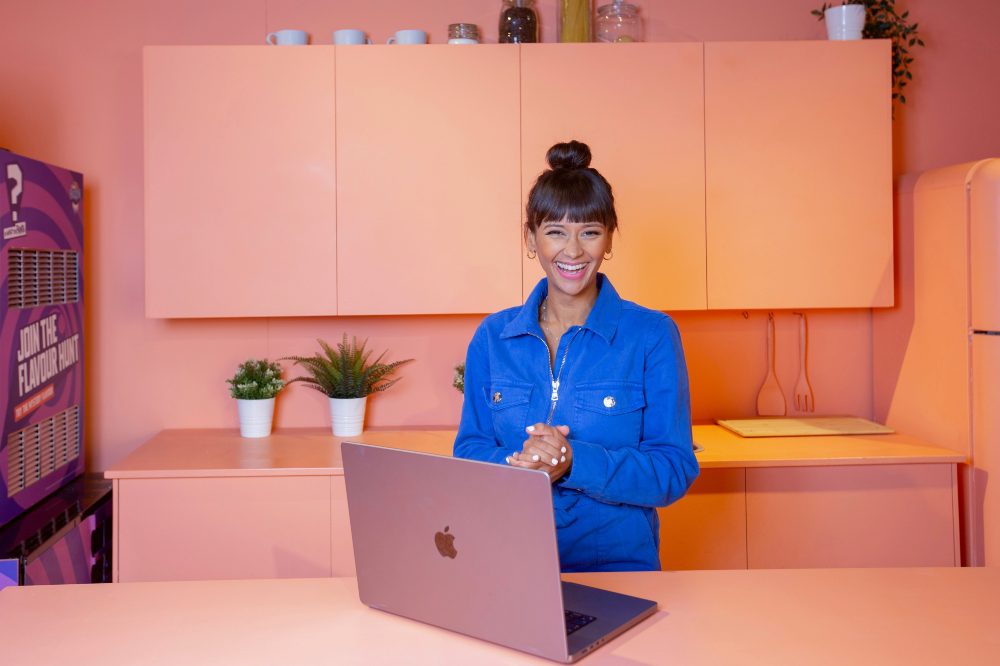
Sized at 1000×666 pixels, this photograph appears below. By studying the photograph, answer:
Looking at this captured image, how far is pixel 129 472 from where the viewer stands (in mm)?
2760

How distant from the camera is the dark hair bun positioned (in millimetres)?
1988

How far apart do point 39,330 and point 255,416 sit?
73cm

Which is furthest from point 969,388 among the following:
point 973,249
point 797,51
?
point 797,51

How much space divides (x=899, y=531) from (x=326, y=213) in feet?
6.70

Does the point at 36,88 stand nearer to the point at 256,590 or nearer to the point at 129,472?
the point at 129,472

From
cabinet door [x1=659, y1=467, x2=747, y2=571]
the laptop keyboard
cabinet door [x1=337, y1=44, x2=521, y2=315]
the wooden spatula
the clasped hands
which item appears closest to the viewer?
the laptop keyboard

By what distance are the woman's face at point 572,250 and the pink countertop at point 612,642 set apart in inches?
23.7

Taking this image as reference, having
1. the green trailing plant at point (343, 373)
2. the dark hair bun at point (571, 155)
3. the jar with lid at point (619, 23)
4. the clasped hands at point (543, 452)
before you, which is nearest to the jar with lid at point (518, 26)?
the jar with lid at point (619, 23)

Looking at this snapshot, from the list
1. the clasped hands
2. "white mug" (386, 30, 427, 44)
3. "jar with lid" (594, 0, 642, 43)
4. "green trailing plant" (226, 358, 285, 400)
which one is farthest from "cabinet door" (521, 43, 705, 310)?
the clasped hands

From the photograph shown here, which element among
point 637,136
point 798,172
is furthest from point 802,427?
point 637,136

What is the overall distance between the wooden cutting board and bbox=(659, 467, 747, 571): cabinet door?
0.29m

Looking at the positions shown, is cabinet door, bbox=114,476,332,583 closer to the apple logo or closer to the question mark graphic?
the question mark graphic

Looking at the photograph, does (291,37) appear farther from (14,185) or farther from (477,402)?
(477,402)

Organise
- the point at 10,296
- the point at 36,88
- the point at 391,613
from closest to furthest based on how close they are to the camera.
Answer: the point at 391,613, the point at 10,296, the point at 36,88
